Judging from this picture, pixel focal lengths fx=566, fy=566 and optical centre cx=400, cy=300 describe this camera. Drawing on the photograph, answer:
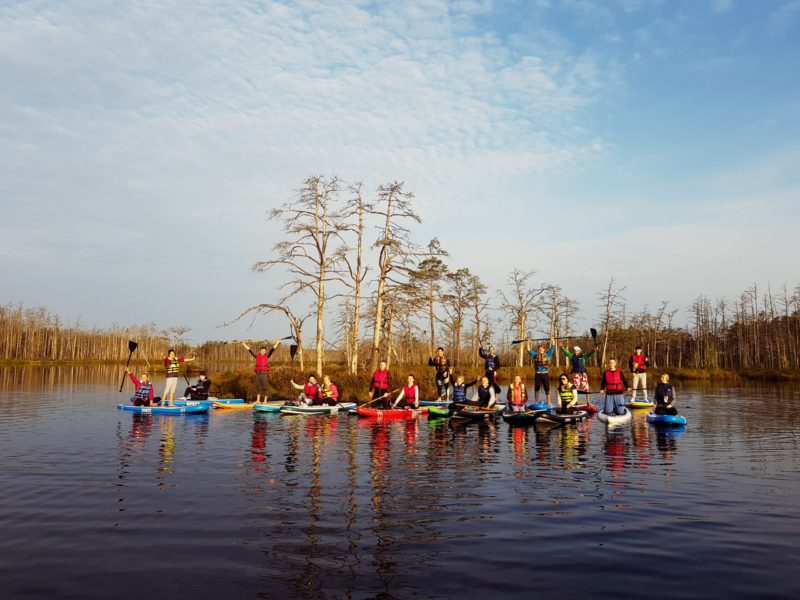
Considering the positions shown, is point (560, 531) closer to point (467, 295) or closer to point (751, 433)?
point (751, 433)

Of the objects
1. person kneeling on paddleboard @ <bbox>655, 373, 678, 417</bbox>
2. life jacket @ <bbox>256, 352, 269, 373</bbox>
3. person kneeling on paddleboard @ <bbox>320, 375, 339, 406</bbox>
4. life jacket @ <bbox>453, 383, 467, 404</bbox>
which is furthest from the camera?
life jacket @ <bbox>256, 352, 269, 373</bbox>

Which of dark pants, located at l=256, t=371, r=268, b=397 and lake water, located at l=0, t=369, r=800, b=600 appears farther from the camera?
dark pants, located at l=256, t=371, r=268, b=397

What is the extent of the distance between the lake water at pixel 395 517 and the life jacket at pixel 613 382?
4.40 meters

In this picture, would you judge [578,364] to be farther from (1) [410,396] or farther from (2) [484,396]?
(1) [410,396]

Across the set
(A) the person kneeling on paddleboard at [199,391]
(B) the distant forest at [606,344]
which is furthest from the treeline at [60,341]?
(A) the person kneeling on paddleboard at [199,391]

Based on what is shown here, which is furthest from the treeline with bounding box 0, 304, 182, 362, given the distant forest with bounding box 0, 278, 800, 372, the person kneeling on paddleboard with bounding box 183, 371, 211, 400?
the person kneeling on paddleboard with bounding box 183, 371, 211, 400

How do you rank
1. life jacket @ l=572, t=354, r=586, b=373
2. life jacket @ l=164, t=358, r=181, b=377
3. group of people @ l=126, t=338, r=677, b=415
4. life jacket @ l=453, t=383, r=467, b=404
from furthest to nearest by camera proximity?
life jacket @ l=572, t=354, r=586, b=373
life jacket @ l=164, t=358, r=181, b=377
life jacket @ l=453, t=383, r=467, b=404
group of people @ l=126, t=338, r=677, b=415

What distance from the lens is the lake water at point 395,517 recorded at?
6109 mm

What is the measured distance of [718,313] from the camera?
80000mm

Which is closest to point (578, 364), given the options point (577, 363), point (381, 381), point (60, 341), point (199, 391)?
point (577, 363)

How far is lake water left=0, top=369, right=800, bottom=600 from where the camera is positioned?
611cm

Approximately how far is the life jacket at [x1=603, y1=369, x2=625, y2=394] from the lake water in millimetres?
4397

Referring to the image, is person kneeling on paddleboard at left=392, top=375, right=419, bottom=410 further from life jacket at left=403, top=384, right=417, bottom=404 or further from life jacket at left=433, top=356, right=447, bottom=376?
life jacket at left=433, top=356, right=447, bottom=376

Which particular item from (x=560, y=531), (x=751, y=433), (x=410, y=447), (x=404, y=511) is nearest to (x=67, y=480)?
(x=404, y=511)
